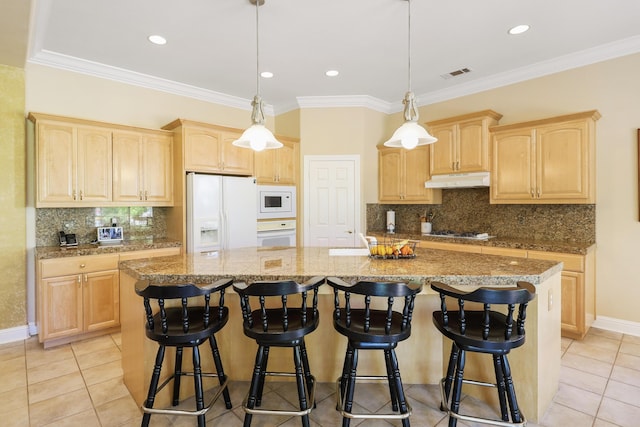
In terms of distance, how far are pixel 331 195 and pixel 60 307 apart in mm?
3341

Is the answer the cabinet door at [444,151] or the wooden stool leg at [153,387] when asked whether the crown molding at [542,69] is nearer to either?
the cabinet door at [444,151]

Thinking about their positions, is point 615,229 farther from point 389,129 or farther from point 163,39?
point 163,39

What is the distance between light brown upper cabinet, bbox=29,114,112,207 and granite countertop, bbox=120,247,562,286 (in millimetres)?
1603

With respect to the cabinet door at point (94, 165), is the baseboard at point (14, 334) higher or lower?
lower

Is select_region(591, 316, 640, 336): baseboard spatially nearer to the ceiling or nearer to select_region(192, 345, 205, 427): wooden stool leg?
the ceiling

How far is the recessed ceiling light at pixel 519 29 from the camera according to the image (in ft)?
9.96

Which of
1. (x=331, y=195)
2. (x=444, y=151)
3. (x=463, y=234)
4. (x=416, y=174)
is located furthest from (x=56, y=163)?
(x=463, y=234)

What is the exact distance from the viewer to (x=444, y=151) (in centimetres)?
439

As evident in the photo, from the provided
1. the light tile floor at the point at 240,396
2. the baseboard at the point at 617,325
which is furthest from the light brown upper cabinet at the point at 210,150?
the baseboard at the point at 617,325

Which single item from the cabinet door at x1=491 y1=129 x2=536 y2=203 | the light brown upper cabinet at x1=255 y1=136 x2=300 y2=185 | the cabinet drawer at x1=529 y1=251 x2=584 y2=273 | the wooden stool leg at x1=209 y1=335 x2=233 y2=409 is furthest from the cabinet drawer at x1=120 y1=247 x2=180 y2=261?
the cabinet drawer at x1=529 y1=251 x2=584 y2=273

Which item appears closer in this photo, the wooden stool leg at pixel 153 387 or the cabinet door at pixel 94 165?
the wooden stool leg at pixel 153 387

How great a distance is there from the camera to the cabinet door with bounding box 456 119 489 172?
4.04m

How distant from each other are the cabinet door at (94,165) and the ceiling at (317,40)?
79 cm

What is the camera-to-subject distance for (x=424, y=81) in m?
4.38
